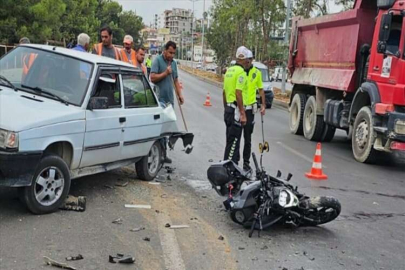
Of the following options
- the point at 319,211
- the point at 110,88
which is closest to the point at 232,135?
the point at 110,88

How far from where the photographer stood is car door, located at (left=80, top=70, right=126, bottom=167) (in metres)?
5.77

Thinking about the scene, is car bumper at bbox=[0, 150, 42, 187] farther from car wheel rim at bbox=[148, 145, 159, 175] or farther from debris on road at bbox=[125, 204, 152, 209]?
car wheel rim at bbox=[148, 145, 159, 175]

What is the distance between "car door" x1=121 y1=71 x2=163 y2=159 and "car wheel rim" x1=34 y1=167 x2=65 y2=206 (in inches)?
48.9

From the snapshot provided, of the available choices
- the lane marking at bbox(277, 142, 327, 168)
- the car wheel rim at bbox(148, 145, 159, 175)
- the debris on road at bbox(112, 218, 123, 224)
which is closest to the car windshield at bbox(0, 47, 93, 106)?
the debris on road at bbox(112, 218, 123, 224)

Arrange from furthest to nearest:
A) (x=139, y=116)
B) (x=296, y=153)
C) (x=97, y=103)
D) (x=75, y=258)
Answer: (x=296, y=153) → (x=139, y=116) → (x=97, y=103) → (x=75, y=258)

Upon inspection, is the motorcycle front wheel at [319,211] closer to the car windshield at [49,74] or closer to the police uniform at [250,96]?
the police uniform at [250,96]

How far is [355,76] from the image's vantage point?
11078 millimetres

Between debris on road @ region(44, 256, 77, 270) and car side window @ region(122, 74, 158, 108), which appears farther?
car side window @ region(122, 74, 158, 108)

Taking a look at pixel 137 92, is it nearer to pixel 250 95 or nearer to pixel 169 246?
pixel 250 95

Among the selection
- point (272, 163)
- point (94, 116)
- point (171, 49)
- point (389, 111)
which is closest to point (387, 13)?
point (389, 111)

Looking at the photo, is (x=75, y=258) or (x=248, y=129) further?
(x=248, y=129)

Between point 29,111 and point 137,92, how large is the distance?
1958 mm

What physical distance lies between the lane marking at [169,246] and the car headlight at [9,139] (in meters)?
1.62

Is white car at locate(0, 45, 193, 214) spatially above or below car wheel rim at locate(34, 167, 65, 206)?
above
